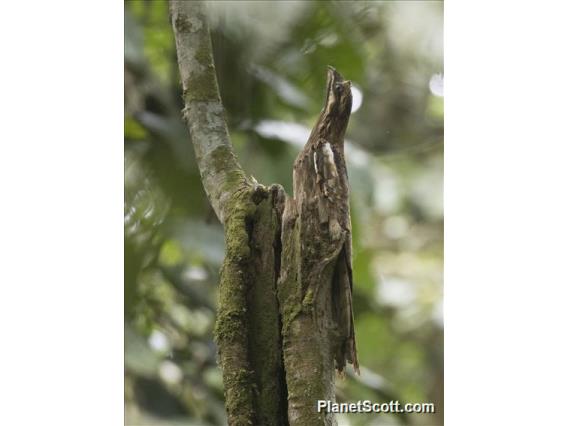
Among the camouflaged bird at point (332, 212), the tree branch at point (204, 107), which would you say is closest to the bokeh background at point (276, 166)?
the tree branch at point (204, 107)

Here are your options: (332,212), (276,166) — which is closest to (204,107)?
(276,166)

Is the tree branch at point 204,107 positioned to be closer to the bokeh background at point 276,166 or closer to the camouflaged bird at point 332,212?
the bokeh background at point 276,166

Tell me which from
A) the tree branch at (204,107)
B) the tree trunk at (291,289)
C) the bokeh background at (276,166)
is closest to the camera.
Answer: the tree trunk at (291,289)

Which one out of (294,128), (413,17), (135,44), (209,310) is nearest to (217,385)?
(209,310)

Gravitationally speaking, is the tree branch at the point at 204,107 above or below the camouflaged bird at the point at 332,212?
above

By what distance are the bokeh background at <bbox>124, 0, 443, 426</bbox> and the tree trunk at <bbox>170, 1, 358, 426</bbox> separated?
0.78ft

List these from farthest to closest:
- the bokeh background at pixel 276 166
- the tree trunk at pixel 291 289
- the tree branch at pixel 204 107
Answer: the bokeh background at pixel 276 166
the tree branch at pixel 204 107
the tree trunk at pixel 291 289

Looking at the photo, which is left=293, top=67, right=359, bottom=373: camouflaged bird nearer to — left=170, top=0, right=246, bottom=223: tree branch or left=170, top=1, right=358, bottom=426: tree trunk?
left=170, top=1, right=358, bottom=426: tree trunk

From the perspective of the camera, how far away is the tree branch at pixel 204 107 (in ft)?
6.44

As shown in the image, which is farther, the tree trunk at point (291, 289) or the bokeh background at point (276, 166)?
the bokeh background at point (276, 166)

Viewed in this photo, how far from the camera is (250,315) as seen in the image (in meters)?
1.82

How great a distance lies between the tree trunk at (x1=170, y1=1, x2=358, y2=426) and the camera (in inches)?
68.9

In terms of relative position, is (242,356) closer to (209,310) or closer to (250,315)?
(250,315)
